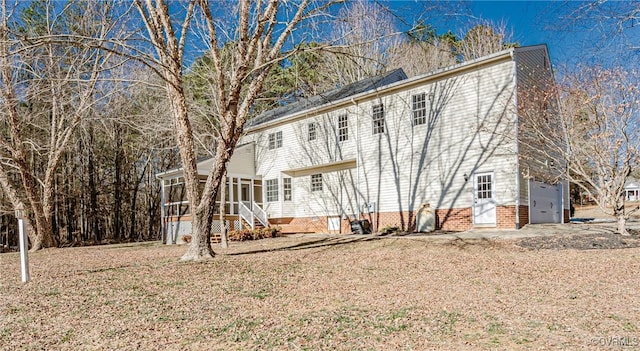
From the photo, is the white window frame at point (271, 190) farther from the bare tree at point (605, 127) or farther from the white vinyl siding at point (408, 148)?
the bare tree at point (605, 127)

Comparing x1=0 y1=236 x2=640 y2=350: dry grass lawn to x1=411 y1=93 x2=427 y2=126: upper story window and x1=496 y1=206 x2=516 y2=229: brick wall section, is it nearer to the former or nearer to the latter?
x1=496 y1=206 x2=516 y2=229: brick wall section

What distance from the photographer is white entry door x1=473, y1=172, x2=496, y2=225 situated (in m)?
13.0

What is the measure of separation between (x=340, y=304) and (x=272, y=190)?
15.0 meters

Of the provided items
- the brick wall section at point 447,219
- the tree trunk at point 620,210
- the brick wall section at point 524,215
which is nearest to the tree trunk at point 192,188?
the brick wall section at point 447,219

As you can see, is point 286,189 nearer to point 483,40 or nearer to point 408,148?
point 408,148

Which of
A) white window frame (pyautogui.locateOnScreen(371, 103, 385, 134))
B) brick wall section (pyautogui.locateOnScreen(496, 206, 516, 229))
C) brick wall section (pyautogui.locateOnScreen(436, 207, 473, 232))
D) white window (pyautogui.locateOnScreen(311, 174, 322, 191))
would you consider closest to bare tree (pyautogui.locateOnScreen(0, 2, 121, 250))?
white window (pyautogui.locateOnScreen(311, 174, 322, 191))

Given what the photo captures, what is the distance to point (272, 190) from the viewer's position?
20.1 metres

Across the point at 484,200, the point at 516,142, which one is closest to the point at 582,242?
the point at 484,200

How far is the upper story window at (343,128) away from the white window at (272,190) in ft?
14.0

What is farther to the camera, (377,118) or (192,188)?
(377,118)

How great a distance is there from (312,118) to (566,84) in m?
9.99

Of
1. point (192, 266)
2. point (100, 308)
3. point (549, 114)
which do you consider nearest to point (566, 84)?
point (549, 114)

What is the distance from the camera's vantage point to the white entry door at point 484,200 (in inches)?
513

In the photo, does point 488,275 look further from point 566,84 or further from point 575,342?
point 566,84
